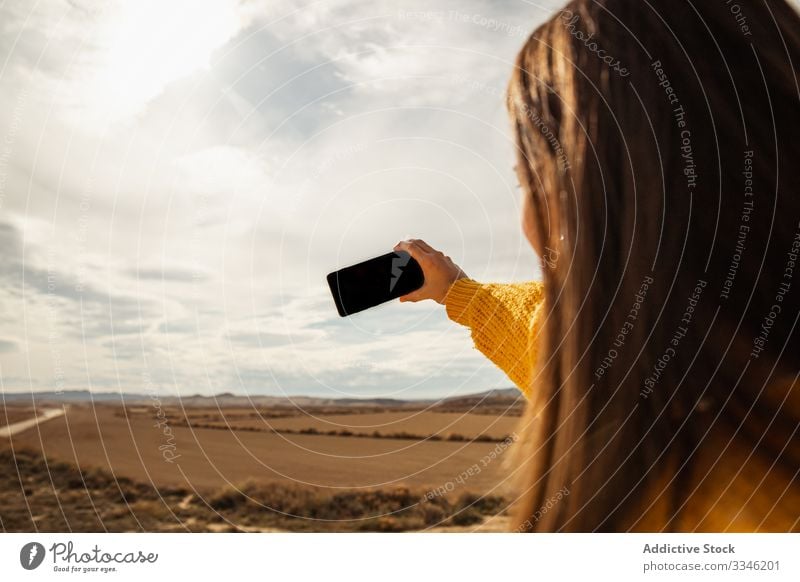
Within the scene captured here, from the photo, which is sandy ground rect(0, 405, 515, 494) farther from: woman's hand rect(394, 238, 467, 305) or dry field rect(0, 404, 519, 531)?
woman's hand rect(394, 238, 467, 305)

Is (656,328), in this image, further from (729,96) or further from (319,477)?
(319,477)

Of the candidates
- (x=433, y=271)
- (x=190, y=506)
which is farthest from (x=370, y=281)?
(x=190, y=506)

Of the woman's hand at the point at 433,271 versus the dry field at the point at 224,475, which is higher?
the woman's hand at the point at 433,271

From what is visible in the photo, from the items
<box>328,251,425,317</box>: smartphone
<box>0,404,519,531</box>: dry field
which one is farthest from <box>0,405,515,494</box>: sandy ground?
<box>328,251,425,317</box>: smartphone

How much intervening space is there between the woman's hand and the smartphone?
1 cm

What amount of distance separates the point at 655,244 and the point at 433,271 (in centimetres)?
40

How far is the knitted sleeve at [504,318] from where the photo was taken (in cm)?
86

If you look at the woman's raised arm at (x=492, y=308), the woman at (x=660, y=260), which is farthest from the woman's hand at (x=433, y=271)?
the woman at (x=660, y=260)

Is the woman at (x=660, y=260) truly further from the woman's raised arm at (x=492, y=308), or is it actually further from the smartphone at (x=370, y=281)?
the smartphone at (x=370, y=281)

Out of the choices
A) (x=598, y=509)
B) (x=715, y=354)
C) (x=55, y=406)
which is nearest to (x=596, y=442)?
(x=598, y=509)

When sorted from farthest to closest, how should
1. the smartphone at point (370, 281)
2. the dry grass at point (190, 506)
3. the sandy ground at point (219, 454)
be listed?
1. the sandy ground at point (219, 454)
2. the dry grass at point (190, 506)
3. the smartphone at point (370, 281)

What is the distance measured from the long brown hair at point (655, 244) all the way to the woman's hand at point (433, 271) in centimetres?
26
